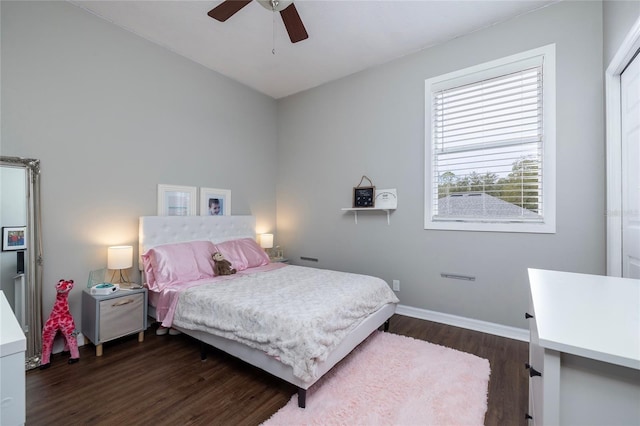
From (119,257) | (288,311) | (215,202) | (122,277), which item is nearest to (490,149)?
(288,311)

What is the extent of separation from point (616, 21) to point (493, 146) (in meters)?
1.16

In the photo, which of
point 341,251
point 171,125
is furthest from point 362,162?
point 171,125

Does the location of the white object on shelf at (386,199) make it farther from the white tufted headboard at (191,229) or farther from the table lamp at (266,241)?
the white tufted headboard at (191,229)

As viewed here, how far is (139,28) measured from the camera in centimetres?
287

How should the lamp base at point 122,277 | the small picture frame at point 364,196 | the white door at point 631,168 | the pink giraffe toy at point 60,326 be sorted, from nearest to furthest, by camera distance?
1. the white door at point 631,168
2. the pink giraffe toy at point 60,326
3. the lamp base at point 122,277
4. the small picture frame at point 364,196

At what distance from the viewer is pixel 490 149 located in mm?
2861

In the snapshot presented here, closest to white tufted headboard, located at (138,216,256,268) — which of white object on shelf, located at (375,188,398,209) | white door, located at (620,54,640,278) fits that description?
white object on shelf, located at (375,188,398,209)

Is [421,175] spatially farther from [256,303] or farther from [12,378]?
[12,378]

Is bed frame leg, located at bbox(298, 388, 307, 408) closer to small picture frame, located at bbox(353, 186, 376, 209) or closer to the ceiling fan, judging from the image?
small picture frame, located at bbox(353, 186, 376, 209)

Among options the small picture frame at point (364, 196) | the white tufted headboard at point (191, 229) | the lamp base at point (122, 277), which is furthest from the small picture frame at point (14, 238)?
the small picture frame at point (364, 196)

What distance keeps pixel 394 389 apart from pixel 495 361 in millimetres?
1010

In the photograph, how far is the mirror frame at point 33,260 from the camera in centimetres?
221

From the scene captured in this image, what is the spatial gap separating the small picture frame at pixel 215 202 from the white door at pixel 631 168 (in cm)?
400

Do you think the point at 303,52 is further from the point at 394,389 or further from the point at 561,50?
the point at 394,389
